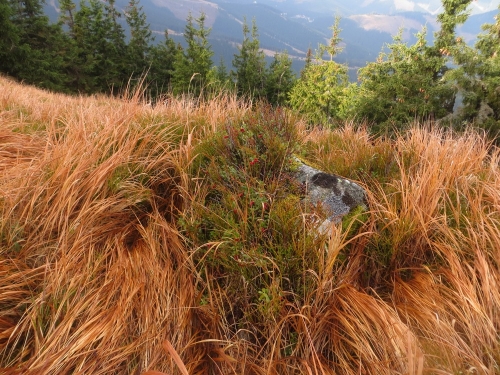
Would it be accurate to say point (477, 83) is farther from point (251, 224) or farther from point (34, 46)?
point (34, 46)

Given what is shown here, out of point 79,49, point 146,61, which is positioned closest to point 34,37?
point 79,49

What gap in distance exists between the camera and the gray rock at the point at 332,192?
1.93m

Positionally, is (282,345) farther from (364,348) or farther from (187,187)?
(187,187)

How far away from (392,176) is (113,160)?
6.68 ft

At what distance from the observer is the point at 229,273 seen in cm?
152

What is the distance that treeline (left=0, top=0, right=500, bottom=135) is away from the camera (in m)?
12.9

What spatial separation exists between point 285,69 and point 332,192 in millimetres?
25773

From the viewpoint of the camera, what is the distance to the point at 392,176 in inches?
90.0

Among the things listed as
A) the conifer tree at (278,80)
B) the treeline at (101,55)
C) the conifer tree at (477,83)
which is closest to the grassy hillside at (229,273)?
the conifer tree at (477,83)

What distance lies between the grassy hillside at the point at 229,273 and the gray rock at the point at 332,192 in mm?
79

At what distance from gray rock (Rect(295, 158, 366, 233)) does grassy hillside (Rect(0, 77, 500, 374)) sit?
0.26 ft

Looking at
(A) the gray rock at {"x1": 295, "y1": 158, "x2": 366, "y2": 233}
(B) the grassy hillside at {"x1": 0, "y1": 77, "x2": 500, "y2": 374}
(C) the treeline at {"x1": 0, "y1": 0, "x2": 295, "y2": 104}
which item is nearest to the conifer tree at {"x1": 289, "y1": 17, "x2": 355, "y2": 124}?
(C) the treeline at {"x1": 0, "y1": 0, "x2": 295, "y2": 104}

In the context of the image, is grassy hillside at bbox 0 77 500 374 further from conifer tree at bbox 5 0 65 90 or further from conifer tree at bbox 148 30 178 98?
conifer tree at bbox 148 30 178 98

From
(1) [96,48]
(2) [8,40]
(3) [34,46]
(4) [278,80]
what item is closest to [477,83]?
(4) [278,80]
